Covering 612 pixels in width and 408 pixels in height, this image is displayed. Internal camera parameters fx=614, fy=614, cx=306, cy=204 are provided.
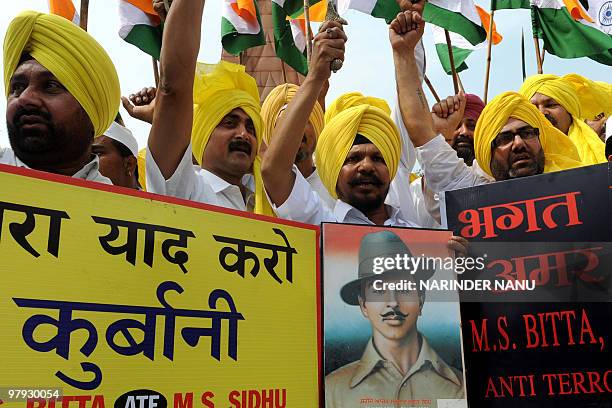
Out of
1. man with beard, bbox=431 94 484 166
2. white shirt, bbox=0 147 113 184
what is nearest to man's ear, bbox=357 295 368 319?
white shirt, bbox=0 147 113 184

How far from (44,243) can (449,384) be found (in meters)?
1.33

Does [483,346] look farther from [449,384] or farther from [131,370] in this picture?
[131,370]

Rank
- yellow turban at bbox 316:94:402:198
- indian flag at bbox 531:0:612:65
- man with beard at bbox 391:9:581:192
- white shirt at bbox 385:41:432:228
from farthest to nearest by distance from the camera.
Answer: indian flag at bbox 531:0:612:65 → white shirt at bbox 385:41:432:228 → man with beard at bbox 391:9:581:192 → yellow turban at bbox 316:94:402:198

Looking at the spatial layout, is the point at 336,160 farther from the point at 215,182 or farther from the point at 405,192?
the point at 405,192

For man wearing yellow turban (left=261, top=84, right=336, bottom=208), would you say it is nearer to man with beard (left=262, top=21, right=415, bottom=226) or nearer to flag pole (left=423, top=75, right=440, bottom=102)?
man with beard (left=262, top=21, right=415, bottom=226)

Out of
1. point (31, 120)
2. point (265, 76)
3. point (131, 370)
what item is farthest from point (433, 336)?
point (265, 76)

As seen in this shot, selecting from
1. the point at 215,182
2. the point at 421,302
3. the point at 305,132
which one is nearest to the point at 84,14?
the point at 215,182

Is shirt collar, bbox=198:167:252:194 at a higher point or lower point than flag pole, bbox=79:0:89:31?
lower

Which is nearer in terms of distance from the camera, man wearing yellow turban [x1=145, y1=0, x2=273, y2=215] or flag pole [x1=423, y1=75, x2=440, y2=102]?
man wearing yellow turban [x1=145, y1=0, x2=273, y2=215]

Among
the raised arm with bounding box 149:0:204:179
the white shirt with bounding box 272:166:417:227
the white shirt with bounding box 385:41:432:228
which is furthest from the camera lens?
the white shirt with bounding box 385:41:432:228

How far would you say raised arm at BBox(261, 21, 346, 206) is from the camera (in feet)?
8.88

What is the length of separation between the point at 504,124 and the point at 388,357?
212cm

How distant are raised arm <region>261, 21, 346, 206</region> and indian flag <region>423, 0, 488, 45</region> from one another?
Answer: 327 cm

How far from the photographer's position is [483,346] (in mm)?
2217
